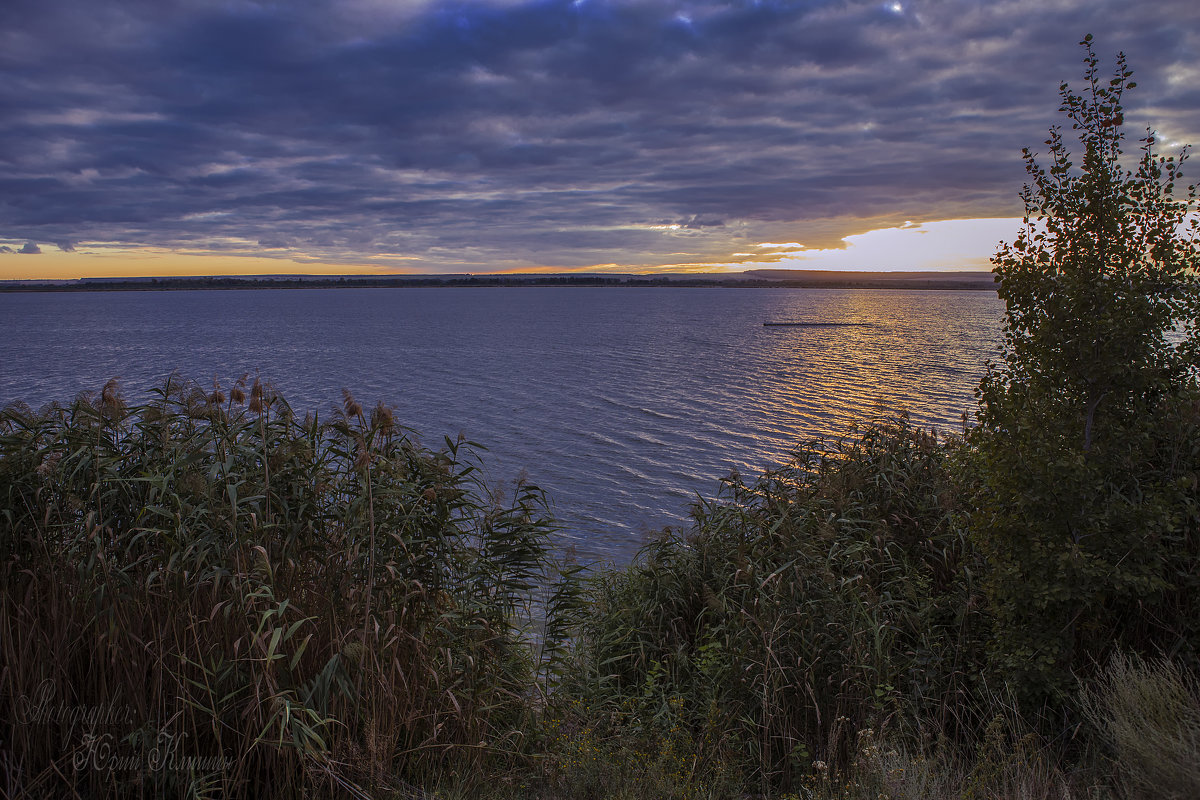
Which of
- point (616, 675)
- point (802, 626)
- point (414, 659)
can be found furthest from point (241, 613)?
point (802, 626)

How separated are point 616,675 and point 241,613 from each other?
3.91m

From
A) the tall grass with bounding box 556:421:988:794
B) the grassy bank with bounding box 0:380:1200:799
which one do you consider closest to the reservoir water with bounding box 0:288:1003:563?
the tall grass with bounding box 556:421:988:794

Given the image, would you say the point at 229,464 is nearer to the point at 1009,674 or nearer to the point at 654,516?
the point at 1009,674

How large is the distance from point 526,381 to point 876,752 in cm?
3544

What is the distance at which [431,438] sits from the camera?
23.4m

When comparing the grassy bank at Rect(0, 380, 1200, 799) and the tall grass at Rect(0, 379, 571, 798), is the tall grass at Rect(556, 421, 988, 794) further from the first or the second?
the tall grass at Rect(0, 379, 571, 798)

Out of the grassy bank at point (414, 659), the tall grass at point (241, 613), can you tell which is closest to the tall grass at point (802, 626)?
the grassy bank at point (414, 659)

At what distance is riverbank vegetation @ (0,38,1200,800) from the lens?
4230 mm

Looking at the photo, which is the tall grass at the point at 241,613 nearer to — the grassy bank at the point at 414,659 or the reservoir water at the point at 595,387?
the grassy bank at the point at 414,659

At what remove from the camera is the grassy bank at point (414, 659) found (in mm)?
4176

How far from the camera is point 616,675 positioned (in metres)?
7.15

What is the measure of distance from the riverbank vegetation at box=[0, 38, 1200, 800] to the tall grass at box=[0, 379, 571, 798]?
0.10 feet

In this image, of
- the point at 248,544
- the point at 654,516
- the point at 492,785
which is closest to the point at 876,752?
the point at 492,785

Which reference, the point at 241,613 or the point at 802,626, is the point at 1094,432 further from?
the point at 241,613
